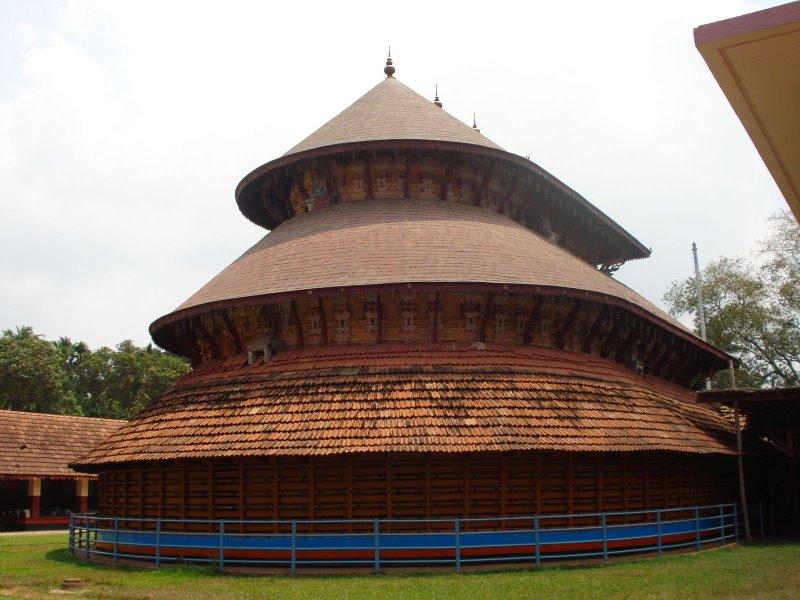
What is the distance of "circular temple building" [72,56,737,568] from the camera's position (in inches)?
540

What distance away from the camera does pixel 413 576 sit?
494 inches

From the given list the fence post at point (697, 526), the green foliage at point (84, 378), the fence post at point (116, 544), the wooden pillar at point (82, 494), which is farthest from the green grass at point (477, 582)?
the green foliage at point (84, 378)

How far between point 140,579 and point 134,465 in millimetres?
3257

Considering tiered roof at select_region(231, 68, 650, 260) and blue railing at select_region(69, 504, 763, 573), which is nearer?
blue railing at select_region(69, 504, 763, 573)

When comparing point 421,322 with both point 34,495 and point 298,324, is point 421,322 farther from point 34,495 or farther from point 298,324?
point 34,495

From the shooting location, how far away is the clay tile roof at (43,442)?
2694cm

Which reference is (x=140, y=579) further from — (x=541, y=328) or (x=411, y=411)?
(x=541, y=328)

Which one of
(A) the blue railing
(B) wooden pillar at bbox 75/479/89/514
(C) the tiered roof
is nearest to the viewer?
(A) the blue railing

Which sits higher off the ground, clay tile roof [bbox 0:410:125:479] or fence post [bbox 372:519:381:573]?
clay tile roof [bbox 0:410:125:479]

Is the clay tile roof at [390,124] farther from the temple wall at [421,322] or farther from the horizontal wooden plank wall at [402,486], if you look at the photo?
the horizontal wooden plank wall at [402,486]

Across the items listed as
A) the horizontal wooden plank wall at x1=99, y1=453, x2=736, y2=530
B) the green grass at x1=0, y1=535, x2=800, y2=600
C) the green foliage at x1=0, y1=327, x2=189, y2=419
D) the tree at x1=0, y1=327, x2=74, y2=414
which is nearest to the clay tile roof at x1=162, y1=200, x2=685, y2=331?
the horizontal wooden plank wall at x1=99, y1=453, x2=736, y2=530

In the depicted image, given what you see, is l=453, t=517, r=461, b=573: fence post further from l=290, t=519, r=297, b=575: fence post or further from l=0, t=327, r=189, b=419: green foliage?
l=0, t=327, r=189, b=419: green foliage

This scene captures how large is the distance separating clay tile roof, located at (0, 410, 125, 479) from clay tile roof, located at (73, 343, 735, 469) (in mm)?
12377

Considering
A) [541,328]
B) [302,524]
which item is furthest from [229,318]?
[541,328]
